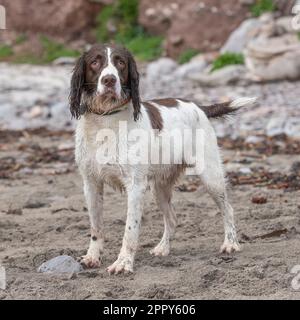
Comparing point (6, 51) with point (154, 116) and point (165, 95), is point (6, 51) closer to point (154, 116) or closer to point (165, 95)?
point (165, 95)

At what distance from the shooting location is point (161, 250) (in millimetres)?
5988

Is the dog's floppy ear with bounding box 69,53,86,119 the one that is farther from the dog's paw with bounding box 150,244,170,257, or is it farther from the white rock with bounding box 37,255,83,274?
the dog's paw with bounding box 150,244,170,257

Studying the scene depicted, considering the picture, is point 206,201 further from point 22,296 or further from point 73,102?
point 22,296

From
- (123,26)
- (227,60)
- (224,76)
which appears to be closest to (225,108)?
(224,76)

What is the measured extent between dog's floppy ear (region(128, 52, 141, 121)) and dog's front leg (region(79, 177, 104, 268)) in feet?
2.00

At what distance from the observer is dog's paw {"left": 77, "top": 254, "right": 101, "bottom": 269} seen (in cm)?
565

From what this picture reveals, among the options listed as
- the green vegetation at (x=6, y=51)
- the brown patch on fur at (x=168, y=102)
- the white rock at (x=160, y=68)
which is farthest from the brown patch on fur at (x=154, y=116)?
the green vegetation at (x=6, y=51)

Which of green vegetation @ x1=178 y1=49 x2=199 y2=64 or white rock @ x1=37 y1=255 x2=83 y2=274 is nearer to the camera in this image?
white rock @ x1=37 y1=255 x2=83 y2=274

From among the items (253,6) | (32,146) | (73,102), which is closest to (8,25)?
(253,6)

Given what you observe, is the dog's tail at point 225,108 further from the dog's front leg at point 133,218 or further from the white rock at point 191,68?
the white rock at point 191,68

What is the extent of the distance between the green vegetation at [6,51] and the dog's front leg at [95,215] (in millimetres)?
17563

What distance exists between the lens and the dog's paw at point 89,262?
5.65m

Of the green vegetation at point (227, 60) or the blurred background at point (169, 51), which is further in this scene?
the green vegetation at point (227, 60)

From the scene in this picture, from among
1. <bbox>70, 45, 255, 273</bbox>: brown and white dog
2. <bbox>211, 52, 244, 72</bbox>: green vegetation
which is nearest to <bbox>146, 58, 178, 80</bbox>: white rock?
<bbox>211, 52, 244, 72</bbox>: green vegetation
